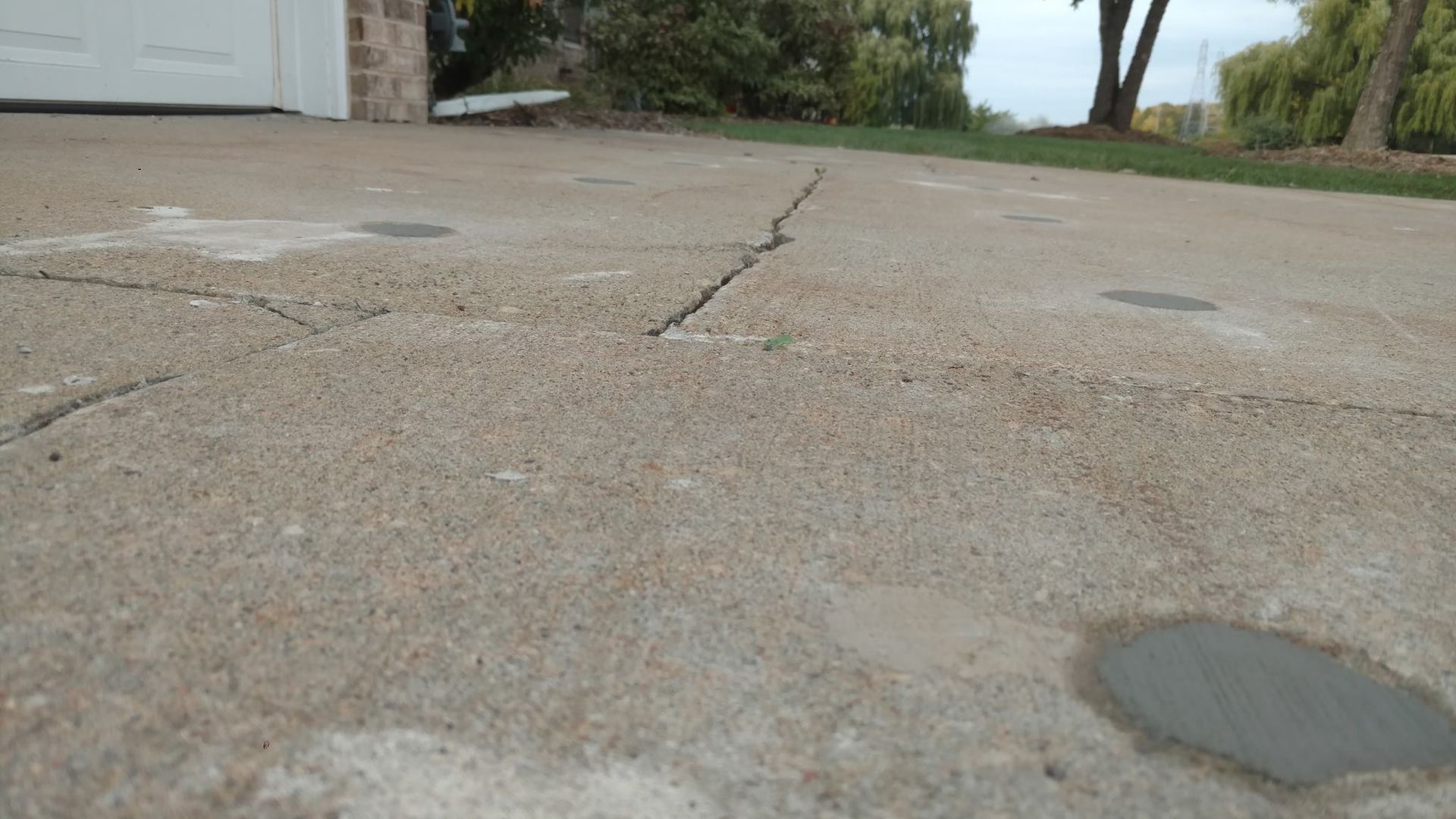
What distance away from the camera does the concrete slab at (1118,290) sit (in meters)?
2.00

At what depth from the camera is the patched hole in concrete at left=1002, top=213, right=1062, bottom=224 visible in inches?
166

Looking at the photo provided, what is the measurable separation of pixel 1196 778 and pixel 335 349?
1419 millimetres

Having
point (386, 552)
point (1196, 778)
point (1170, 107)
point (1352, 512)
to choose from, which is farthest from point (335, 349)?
point (1170, 107)

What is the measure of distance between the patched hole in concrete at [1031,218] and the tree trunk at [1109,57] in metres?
13.5

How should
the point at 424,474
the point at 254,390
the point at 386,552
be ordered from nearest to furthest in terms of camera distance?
the point at 386,552, the point at 424,474, the point at 254,390

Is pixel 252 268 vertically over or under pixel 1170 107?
under

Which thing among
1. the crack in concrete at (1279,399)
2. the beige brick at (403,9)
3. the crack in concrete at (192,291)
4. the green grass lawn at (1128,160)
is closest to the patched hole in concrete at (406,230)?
the crack in concrete at (192,291)

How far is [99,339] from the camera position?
1.64m

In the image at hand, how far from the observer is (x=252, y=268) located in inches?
87.0

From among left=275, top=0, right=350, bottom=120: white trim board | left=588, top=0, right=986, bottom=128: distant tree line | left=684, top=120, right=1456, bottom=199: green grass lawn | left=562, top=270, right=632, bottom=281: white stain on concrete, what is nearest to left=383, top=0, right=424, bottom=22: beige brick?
left=275, top=0, right=350, bottom=120: white trim board

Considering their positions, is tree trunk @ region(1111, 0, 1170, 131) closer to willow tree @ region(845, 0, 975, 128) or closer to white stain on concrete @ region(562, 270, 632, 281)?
willow tree @ region(845, 0, 975, 128)

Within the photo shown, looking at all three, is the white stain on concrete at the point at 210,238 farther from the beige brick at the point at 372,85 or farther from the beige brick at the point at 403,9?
the beige brick at the point at 403,9

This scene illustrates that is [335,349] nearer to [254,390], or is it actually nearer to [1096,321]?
[254,390]

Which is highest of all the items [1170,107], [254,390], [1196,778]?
[1170,107]
